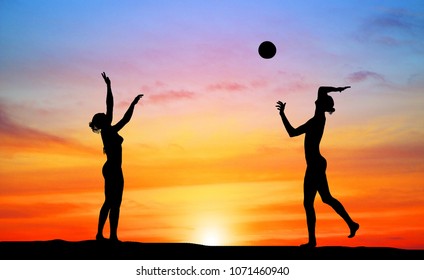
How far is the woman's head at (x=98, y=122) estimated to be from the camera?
1295 cm

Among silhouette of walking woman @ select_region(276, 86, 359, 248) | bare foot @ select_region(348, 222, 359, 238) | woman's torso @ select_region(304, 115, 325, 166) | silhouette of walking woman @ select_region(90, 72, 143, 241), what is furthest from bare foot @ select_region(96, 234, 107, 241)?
bare foot @ select_region(348, 222, 359, 238)

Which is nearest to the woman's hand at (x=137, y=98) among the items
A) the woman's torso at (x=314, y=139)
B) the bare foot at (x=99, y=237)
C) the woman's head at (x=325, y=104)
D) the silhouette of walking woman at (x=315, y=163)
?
the bare foot at (x=99, y=237)

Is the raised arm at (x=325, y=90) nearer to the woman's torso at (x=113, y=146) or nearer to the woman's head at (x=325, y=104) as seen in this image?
the woman's head at (x=325, y=104)

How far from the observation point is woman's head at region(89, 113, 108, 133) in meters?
13.0

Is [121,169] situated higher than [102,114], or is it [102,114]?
[102,114]

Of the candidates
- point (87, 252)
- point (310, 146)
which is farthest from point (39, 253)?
point (310, 146)

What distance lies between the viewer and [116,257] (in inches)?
494

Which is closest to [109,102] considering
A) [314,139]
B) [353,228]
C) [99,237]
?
[99,237]

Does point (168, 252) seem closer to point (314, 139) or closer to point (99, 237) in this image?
point (99, 237)

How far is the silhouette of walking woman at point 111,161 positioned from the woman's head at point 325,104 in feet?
12.4

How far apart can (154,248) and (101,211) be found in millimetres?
1395

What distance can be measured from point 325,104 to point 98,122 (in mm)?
4791
